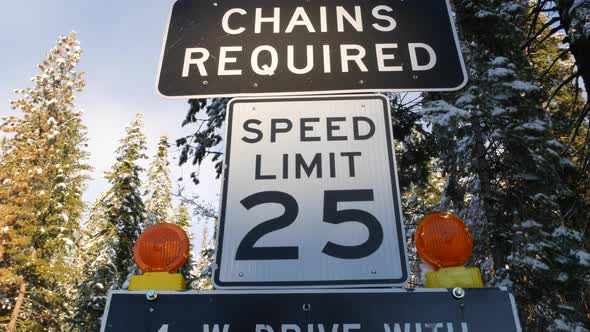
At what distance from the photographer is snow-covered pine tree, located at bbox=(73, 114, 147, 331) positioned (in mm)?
27188

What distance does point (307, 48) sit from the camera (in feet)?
6.98

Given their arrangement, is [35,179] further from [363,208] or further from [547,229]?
[363,208]

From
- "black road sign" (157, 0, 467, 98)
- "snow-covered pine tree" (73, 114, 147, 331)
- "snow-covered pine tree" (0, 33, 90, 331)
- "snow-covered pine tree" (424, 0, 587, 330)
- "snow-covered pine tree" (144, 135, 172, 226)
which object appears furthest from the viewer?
"snow-covered pine tree" (144, 135, 172, 226)

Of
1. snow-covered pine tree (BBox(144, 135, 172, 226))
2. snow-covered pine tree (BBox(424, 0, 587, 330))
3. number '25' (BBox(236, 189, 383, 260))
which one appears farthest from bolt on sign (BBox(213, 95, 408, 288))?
snow-covered pine tree (BBox(144, 135, 172, 226))

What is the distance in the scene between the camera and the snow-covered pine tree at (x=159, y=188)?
1435 inches

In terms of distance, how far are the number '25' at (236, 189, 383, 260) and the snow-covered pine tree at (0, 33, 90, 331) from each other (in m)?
25.6

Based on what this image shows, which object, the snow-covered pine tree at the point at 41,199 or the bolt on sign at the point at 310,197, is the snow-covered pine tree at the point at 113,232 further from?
the bolt on sign at the point at 310,197

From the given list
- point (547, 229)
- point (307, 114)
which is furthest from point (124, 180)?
point (307, 114)

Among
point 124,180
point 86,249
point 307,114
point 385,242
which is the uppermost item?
point 124,180

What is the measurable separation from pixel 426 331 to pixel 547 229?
805 centimetres

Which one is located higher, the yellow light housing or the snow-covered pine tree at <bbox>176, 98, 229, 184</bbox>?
the snow-covered pine tree at <bbox>176, 98, 229, 184</bbox>

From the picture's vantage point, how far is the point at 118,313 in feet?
4.47

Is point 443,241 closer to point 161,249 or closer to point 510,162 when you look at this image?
point 161,249

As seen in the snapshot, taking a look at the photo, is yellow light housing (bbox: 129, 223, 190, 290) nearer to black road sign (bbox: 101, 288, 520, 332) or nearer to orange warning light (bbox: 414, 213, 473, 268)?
black road sign (bbox: 101, 288, 520, 332)
